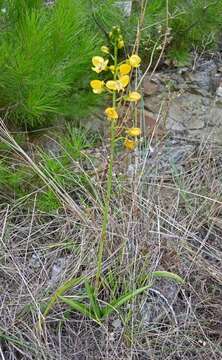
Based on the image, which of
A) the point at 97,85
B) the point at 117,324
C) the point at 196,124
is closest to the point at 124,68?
the point at 97,85

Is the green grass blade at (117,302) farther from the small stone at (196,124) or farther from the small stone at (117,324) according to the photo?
the small stone at (196,124)

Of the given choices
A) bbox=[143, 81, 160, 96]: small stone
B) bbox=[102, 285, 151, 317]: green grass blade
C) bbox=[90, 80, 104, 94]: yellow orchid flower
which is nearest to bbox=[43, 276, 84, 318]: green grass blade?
bbox=[102, 285, 151, 317]: green grass blade

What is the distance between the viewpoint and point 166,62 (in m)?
2.48

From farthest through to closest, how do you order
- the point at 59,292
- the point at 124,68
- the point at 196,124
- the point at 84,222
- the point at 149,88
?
1. the point at 149,88
2. the point at 196,124
3. the point at 84,222
4. the point at 59,292
5. the point at 124,68

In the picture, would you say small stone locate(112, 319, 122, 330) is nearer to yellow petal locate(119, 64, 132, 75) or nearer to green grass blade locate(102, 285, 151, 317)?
green grass blade locate(102, 285, 151, 317)

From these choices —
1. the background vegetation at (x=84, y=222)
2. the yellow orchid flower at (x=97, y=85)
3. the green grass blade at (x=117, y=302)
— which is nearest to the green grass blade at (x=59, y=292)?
the background vegetation at (x=84, y=222)

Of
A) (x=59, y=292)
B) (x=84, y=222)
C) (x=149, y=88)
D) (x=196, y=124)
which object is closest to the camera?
(x=59, y=292)

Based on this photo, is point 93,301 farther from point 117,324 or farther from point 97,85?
point 97,85

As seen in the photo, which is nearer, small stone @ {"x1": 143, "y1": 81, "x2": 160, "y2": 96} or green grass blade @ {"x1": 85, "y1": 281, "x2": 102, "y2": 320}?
green grass blade @ {"x1": 85, "y1": 281, "x2": 102, "y2": 320}

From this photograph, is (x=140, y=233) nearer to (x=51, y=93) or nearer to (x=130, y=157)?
(x=130, y=157)

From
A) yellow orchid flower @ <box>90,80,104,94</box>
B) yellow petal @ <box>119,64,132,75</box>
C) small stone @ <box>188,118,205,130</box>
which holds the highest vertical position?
yellow petal @ <box>119,64,132,75</box>

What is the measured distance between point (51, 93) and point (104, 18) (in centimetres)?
46

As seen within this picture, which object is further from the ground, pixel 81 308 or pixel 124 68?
pixel 124 68

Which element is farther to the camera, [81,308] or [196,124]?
[196,124]
